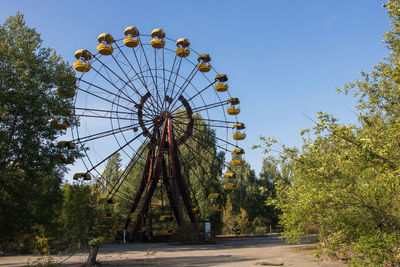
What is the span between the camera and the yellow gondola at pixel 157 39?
21.8 meters

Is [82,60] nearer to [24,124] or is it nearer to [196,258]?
[24,124]

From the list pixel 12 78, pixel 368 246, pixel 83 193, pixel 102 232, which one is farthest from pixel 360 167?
pixel 102 232

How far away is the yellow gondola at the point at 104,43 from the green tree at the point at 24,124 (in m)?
4.32

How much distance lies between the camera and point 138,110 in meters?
24.2

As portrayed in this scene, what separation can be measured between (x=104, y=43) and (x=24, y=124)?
345 inches

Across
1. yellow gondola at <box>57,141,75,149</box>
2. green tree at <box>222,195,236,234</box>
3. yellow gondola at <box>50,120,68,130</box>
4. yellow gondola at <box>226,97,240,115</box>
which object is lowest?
green tree at <box>222,195,236,234</box>

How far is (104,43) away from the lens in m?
21.2

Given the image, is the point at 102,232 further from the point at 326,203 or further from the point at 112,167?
the point at 326,203

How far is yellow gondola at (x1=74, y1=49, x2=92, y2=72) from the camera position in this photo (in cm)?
2080

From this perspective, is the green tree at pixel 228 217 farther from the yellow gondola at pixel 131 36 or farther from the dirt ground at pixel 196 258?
the yellow gondola at pixel 131 36

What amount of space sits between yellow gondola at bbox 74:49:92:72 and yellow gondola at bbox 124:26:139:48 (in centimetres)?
267

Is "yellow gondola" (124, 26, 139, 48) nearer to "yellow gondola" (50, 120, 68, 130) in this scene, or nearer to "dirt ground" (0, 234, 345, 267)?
"yellow gondola" (50, 120, 68, 130)

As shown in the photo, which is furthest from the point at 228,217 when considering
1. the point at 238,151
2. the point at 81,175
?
the point at 81,175

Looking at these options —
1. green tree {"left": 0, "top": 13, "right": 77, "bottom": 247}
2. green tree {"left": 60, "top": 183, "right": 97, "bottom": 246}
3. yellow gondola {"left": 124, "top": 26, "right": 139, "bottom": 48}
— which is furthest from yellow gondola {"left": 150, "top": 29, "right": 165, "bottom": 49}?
green tree {"left": 60, "top": 183, "right": 97, "bottom": 246}
